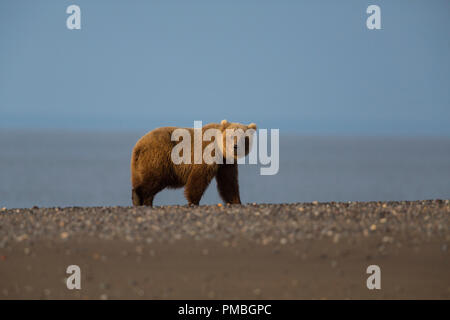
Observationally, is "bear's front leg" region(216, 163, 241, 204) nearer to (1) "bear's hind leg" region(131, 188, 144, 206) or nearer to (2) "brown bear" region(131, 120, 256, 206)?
(2) "brown bear" region(131, 120, 256, 206)

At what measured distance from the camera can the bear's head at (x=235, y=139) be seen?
41.4 ft

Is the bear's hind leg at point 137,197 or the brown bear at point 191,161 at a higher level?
the brown bear at point 191,161

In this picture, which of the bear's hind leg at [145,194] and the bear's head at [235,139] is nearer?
the bear's head at [235,139]

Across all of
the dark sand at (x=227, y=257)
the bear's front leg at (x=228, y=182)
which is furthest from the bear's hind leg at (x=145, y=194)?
the dark sand at (x=227, y=257)

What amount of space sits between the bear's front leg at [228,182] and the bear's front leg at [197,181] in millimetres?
335

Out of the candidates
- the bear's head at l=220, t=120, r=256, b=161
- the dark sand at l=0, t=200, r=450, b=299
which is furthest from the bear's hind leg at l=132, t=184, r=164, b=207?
the dark sand at l=0, t=200, r=450, b=299

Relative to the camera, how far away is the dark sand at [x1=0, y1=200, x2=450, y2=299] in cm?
720

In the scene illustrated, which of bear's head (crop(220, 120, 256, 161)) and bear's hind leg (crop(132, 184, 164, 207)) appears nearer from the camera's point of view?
bear's head (crop(220, 120, 256, 161))

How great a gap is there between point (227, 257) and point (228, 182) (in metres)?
5.37

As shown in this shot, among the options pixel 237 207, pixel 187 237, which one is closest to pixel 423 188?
pixel 237 207

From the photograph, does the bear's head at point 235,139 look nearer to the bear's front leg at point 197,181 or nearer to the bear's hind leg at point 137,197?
the bear's front leg at point 197,181

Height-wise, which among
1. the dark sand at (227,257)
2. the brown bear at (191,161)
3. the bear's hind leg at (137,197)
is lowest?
the dark sand at (227,257)

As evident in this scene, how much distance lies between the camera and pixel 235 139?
12.6 m
